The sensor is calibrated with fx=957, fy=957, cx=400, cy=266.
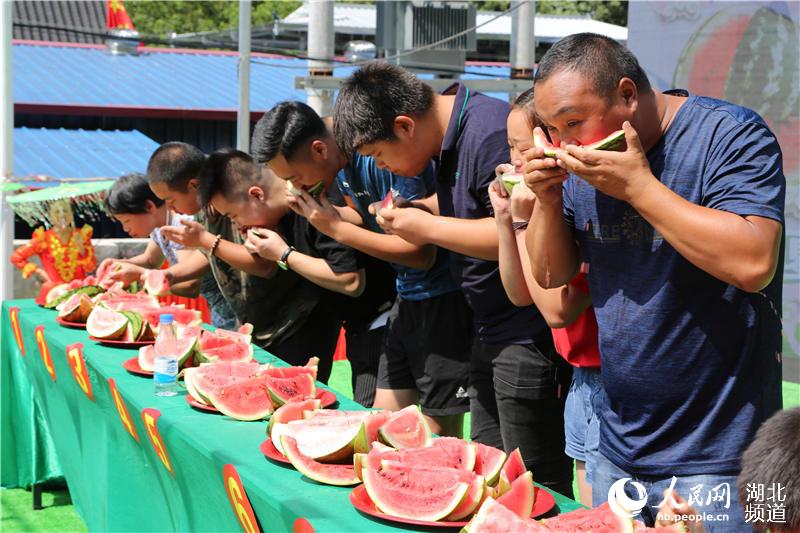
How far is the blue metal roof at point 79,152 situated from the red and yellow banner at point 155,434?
12248mm

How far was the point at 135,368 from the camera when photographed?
12.1 feet

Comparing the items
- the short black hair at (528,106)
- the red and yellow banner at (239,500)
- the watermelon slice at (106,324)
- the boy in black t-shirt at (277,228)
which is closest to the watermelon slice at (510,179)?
the short black hair at (528,106)

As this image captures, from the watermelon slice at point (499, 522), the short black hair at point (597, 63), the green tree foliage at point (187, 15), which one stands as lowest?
the watermelon slice at point (499, 522)

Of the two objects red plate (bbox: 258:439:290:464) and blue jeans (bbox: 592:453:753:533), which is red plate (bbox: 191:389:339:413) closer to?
red plate (bbox: 258:439:290:464)

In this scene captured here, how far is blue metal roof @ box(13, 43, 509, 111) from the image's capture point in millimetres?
16969

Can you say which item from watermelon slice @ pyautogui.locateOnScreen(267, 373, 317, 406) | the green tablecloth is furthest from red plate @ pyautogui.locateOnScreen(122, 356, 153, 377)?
watermelon slice @ pyautogui.locateOnScreen(267, 373, 317, 406)

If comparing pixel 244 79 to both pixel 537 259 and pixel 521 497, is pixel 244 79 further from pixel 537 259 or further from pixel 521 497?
pixel 521 497

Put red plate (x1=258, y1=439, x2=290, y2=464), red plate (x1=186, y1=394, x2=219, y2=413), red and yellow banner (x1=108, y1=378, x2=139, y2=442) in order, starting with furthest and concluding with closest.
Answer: red and yellow banner (x1=108, y1=378, x2=139, y2=442), red plate (x1=186, y1=394, x2=219, y2=413), red plate (x1=258, y1=439, x2=290, y2=464)

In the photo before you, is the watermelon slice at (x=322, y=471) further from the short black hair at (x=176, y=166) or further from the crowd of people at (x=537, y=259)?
the short black hair at (x=176, y=166)

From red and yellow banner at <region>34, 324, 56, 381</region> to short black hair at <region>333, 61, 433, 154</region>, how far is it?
93.3 inches

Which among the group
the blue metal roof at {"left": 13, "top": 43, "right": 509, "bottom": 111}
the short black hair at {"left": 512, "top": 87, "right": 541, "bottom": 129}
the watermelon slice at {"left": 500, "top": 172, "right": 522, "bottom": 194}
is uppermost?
the blue metal roof at {"left": 13, "top": 43, "right": 509, "bottom": 111}

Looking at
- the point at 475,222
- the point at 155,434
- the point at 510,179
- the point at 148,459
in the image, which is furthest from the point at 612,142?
the point at 148,459

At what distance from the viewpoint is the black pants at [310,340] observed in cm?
443

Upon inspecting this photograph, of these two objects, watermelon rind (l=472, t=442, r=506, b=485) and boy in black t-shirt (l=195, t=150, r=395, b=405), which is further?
boy in black t-shirt (l=195, t=150, r=395, b=405)
